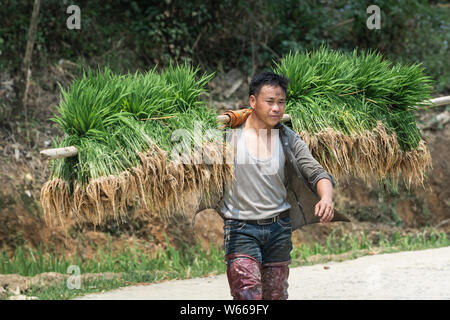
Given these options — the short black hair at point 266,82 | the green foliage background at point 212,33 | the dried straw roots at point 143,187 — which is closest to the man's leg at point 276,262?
the dried straw roots at point 143,187

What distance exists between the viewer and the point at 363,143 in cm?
416

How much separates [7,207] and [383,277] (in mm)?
4015

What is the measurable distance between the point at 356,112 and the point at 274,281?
1.41 meters

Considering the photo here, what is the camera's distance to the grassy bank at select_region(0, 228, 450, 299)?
5.55m

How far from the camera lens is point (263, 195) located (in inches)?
134

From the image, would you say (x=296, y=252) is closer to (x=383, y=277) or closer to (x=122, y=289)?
(x=383, y=277)

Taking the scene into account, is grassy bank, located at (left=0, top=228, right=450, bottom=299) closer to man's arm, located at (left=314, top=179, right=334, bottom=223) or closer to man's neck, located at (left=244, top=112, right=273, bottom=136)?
man's neck, located at (left=244, top=112, right=273, bottom=136)

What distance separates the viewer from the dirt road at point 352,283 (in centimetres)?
475

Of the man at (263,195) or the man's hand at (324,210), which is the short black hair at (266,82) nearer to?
the man at (263,195)

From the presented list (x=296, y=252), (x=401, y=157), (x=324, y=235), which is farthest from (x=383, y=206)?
(x=401, y=157)

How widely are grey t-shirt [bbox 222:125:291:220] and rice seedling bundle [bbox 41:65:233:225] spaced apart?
12cm

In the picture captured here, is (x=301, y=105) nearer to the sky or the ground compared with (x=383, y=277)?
nearer to the sky

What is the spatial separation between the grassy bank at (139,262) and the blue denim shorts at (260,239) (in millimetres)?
2275

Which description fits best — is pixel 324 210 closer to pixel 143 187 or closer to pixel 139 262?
pixel 143 187
